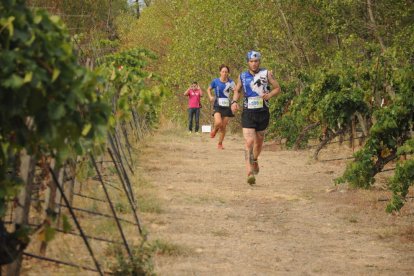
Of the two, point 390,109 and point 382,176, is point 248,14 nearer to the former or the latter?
point 382,176

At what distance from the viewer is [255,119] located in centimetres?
1420

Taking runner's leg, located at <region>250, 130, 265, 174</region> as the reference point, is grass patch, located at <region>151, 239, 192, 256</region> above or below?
below

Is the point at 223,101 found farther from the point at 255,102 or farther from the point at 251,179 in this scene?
the point at 251,179

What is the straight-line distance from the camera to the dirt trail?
8.44m

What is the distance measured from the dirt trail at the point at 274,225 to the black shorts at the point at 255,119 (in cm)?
89

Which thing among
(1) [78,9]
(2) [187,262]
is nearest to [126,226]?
(2) [187,262]

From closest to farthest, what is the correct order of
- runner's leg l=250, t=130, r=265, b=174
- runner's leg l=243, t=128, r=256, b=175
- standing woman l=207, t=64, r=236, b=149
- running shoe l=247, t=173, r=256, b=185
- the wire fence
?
1. the wire fence
2. running shoe l=247, t=173, r=256, b=185
3. runner's leg l=243, t=128, r=256, b=175
4. runner's leg l=250, t=130, r=265, b=174
5. standing woman l=207, t=64, r=236, b=149

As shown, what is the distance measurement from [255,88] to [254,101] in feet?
0.66

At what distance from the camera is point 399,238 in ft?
32.7

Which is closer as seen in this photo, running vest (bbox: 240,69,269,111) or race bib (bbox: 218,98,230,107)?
running vest (bbox: 240,69,269,111)

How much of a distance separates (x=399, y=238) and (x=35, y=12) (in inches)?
246

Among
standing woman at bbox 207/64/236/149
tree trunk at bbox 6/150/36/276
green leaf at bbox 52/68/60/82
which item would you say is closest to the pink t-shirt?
standing woman at bbox 207/64/236/149

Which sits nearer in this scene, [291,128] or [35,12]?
[35,12]

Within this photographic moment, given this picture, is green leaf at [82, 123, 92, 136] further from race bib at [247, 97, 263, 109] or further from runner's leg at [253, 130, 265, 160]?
runner's leg at [253, 130, 265, 160]
